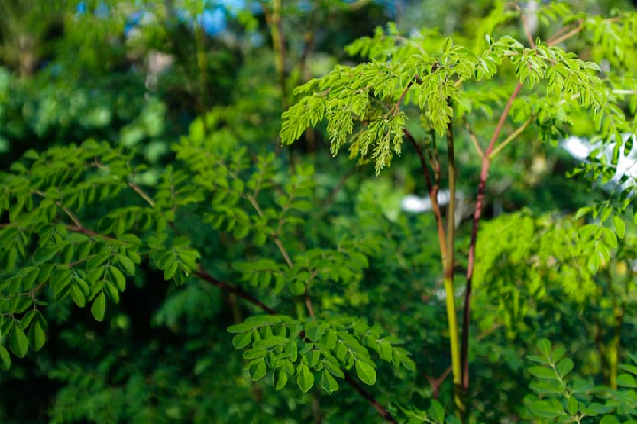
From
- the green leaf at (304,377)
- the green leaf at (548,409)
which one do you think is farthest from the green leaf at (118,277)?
the green leaf at (548,409)

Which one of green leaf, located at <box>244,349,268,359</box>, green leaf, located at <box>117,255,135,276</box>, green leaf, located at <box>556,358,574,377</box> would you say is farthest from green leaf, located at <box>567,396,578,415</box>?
green leaf, located at <box>117,255,135,276</box>

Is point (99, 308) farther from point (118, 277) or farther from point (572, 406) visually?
point (572, 406)

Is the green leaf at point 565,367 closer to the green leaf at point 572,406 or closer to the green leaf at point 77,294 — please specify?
the green leaf at point 572,406

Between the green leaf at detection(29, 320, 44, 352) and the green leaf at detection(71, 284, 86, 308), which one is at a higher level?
the green leaf at detection(71, 284, 86, 308)

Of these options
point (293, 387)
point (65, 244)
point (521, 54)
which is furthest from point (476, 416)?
point (65, 244)

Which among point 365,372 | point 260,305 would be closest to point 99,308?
point 260,305

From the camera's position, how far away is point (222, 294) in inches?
123

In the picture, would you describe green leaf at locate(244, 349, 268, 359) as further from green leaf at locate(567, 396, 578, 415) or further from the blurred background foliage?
green leaf at locate(567, 396, 578, 415)

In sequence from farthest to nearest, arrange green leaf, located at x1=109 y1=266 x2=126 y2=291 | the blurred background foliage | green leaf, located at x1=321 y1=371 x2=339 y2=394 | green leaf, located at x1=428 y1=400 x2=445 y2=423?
1. the blurred background foliage
2. green leaf, located at x1=428 y1=400 x2=445 y2=423
3. green leaf, located at x1=109 y1=266 x2=126 y2=291
4. green leaf, located at x1=321 y1=371 x2=339 y2=394

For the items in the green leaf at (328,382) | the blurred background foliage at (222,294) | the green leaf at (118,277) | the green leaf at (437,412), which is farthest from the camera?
the blurred background foliage at (222,294)

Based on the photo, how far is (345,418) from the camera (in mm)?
1553

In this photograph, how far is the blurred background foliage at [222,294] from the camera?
192 cm

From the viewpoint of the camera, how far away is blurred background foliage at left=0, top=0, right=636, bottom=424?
192 centimetres

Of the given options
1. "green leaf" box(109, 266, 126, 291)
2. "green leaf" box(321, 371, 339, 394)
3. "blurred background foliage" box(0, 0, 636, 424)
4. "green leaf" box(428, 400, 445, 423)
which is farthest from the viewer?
"blurred background foliage" box(0, 0, 636, 424)
